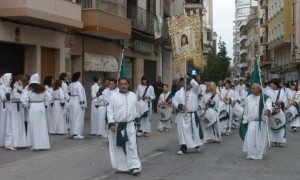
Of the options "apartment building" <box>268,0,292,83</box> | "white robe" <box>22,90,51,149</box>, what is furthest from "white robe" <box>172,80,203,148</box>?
"apartment building" <box>268,0,292,83</box>

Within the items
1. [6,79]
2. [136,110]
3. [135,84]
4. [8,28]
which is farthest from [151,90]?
[135,84]

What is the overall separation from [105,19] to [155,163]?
13552 mm

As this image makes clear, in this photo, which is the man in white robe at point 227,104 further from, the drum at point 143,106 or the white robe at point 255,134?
the white robe at point 255,134

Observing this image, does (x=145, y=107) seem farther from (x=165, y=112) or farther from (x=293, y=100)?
(x=293, y=100)

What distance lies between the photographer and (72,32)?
965 inches

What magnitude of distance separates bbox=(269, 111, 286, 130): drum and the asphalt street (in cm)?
62

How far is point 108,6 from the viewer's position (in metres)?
26.5

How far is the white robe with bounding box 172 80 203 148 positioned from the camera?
45.5ft

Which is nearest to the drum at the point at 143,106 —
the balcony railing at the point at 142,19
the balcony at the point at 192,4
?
the balcony railing at the point at 142,19

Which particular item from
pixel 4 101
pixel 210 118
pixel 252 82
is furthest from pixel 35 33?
pixel 252 82

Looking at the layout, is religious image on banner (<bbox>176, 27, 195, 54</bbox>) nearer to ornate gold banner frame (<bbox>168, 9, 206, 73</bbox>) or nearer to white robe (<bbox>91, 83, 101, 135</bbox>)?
ornate gold banner frame (<bbox>168, 9, 206, 73</bbox>)

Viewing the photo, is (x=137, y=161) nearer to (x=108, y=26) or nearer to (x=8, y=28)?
(x=8, y=28)

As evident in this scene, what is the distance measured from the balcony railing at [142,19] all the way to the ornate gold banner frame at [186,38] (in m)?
15.2

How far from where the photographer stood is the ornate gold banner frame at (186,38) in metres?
15.3
